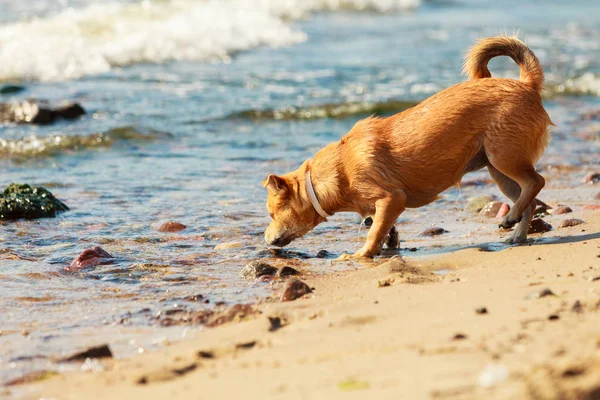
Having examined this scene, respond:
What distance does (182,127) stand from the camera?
499 inches

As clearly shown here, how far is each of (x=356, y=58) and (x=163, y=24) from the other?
631cm

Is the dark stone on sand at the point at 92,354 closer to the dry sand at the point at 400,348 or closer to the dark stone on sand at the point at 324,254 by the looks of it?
the dry sand at the point at 400,348

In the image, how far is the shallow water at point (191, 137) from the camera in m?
5.84

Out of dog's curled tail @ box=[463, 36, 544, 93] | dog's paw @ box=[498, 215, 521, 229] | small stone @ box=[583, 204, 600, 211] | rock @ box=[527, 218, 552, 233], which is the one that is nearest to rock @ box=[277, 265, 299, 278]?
dog's paw @ box=[498, 215, 521, 229]

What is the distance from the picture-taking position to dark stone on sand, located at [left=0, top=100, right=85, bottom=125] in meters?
12.7

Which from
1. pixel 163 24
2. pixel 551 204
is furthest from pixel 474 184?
pixel 163 24

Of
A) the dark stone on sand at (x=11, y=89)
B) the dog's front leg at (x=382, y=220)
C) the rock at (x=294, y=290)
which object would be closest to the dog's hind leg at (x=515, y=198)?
the dog's front leg at (x=382, y=220)

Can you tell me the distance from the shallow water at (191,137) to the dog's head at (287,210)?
16 centimetres

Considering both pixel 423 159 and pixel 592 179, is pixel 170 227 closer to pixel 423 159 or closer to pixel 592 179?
pixel 423 159

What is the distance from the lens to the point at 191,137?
12.1 meters

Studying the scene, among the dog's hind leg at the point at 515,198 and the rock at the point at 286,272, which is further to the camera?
the dog's hind leg at the point at 515,198

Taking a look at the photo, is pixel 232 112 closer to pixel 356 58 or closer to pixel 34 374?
pixel 356 58

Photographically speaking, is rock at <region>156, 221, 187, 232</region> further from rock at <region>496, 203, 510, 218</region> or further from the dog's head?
rock at <region>496, 203, 510, 218</region>

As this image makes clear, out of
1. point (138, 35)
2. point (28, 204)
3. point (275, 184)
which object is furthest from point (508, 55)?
point (138, 35)
